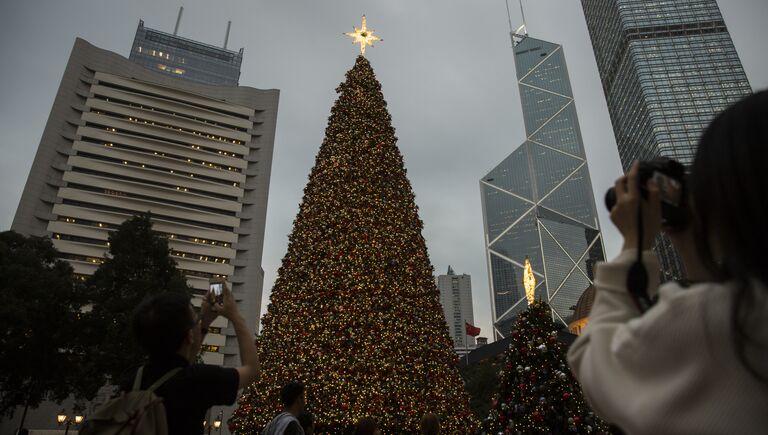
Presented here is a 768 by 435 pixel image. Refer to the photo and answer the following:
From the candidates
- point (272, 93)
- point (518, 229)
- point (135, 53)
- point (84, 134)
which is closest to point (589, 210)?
point (518, 229)

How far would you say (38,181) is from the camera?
43125mm

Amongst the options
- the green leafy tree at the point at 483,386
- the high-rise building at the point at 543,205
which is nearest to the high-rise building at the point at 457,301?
the high-rise building at the point at 543,205

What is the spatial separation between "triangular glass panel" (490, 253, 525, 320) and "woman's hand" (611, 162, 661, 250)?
110 m

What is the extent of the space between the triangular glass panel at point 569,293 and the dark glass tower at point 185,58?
8419cm

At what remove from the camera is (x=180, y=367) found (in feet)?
6.14

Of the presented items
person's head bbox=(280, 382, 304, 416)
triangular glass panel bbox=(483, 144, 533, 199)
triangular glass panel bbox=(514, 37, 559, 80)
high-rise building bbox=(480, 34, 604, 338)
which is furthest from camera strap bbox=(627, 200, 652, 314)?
triangular glass panel bbox=(514, 37, 559, 80)

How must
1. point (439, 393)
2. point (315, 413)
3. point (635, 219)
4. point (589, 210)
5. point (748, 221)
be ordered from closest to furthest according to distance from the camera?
1. point (748, 221)
2. point (635, 219)
3. point (315, 413)
4. point (439, 393)
5. point (589, 210)

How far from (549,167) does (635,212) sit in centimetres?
11506

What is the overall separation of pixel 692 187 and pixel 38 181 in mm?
56211

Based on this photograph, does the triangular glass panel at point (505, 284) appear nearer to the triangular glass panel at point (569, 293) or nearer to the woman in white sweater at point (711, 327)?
the triangular glass panel at point (569, 293)

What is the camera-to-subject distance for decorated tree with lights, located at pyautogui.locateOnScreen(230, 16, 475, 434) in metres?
8.31

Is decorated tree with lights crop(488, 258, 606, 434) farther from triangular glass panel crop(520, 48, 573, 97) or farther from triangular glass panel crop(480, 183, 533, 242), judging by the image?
triangular glass panel crop(520, 48, 573, 97)

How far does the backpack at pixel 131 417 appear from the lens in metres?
1.54

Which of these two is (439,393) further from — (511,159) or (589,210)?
(511,159)
